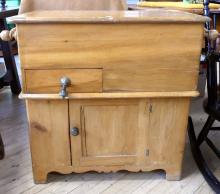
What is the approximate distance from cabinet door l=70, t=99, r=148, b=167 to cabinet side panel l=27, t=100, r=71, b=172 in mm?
33

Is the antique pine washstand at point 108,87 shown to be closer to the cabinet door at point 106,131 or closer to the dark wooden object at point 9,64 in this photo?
the cabinet door at point 106,131

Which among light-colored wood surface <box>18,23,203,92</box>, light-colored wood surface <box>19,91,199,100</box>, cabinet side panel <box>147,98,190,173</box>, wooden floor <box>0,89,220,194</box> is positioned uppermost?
light-colored wood surface <box>18,23,203,92</box>

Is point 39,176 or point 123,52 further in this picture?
point 39,176

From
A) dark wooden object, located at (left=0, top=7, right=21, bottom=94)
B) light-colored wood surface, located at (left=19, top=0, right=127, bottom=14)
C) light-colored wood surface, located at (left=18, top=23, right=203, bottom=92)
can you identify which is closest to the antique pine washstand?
light-colored wood surface, located at (left=18, top=23, right=203, bottom=92)

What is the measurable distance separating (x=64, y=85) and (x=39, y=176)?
1.48ft

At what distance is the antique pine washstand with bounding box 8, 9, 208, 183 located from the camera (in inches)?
37.3

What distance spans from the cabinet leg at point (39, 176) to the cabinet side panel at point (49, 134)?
0.02 m

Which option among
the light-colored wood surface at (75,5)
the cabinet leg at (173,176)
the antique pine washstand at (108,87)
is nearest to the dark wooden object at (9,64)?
the light-colored wood surface at (75,5)

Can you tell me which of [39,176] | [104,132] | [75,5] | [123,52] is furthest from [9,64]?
[123,52]

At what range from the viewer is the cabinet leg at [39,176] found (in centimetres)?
119

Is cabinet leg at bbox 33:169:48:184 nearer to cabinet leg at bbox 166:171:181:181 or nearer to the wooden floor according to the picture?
the wooden floor

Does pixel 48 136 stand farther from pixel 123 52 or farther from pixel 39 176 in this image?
pixel 123 52

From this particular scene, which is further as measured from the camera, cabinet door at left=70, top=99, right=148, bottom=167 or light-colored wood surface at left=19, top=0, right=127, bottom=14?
light-colored wood surface at left=19, top=0, right=127, bottom=14

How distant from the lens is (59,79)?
1.00 m
